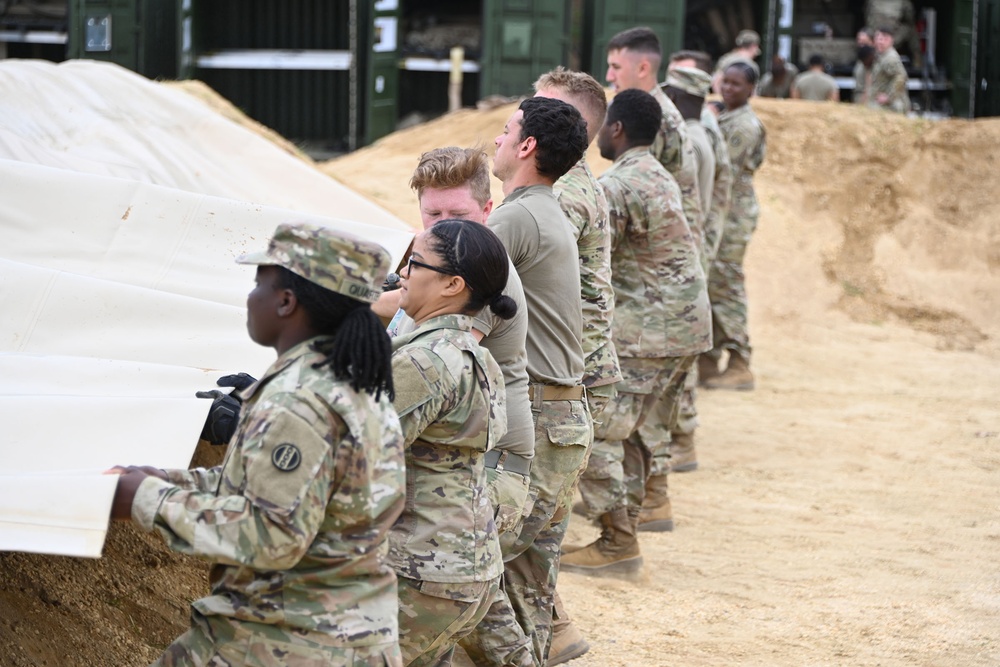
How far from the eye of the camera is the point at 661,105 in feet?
19.9

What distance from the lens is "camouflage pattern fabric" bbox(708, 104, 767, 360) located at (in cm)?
851

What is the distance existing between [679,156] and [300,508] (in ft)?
13.9

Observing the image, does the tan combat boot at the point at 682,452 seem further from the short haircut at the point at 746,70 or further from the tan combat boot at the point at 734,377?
the short haircut at the point at 746,70

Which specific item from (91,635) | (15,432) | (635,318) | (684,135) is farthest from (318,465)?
(684,135)

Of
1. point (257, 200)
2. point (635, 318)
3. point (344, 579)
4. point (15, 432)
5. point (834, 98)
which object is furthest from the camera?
point (834, 98)

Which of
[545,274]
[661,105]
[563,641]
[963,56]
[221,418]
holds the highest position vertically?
[963,56]

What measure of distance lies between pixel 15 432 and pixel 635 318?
2.99 metres

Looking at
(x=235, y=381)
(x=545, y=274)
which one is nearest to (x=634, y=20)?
(x=545, y=274)

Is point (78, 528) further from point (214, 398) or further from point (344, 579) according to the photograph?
point (214, 398)

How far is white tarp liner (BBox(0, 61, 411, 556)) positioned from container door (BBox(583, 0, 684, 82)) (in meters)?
8.46

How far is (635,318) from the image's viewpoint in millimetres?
5277

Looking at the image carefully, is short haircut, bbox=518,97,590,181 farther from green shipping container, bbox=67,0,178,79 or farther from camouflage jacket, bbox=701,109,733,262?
green shipping container, bbox=67,0,178,79

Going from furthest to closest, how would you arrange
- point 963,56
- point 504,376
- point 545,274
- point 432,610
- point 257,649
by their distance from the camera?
1. point 963,56
2. point 545,274
3. point 504,376
4. point 432,610
5. point 257,649

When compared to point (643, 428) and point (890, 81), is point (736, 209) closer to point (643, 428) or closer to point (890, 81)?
point (643, 428)
